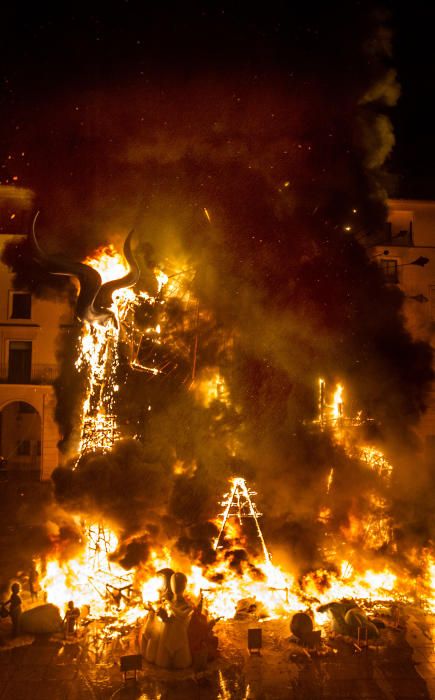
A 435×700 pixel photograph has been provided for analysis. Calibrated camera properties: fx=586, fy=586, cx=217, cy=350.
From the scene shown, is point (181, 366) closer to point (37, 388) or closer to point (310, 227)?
point (310, 227)

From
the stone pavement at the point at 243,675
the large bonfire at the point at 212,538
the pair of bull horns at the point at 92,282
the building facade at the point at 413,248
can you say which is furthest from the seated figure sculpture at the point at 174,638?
the building facade at the point at 413,248

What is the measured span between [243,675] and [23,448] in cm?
2117

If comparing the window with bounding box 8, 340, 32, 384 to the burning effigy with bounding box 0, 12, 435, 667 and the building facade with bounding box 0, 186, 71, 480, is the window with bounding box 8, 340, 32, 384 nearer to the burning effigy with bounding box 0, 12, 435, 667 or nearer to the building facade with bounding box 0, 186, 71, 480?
the building facade with bounding box 0, 186, 71, 480

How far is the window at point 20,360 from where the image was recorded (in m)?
25.1

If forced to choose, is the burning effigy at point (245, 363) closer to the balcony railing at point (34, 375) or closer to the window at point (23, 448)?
the balcony railing at point (34, 375)

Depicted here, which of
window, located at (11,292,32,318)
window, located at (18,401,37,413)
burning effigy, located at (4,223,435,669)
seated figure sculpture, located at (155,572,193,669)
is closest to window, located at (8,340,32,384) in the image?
window, located at (11,292,32,318)

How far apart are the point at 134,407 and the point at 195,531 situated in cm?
338

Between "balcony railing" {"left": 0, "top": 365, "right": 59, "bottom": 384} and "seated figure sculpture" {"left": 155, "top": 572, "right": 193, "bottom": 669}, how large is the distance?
1741 centimetres

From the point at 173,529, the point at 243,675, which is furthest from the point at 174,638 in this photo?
the point at 173,529

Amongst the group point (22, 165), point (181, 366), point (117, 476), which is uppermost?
point (22, 165)

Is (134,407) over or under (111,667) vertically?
over

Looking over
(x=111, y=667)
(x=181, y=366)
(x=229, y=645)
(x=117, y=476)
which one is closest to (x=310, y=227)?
(x=181, y=366)

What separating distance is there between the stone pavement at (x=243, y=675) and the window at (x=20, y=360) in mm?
17204

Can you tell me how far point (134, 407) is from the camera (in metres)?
13.8
